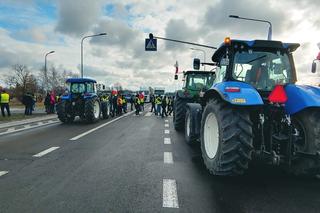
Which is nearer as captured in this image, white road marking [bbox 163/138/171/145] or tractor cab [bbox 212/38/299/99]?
tractor cab [bbox 212/38/299/99]

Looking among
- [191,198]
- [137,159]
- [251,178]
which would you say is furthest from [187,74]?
[191,198]

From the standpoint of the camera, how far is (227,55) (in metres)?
6.56

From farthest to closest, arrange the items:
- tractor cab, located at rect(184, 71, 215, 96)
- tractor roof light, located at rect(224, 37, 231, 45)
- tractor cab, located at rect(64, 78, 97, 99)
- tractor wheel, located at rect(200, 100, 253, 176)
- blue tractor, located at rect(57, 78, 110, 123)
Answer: tractor cab, located at rect(64, 78, 97, 99) < blue tractor, located at rect(57, 78, 110, 123) < tractor cab, located at rect(184, 71, 215, 96) < tractor roof light, located at rect(224, 37, 231, 45) < tractor wheel, located at rect(200, 100, 253, 176)

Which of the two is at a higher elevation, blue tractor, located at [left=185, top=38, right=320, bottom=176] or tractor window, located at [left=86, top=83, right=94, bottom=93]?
tractor window, located at [left=86, top=83, right=94, bottom=93]

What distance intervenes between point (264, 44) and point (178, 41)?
15836 mm

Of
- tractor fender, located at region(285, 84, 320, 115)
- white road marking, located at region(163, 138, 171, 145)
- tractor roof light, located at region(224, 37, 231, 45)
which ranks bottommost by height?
white road marking, located at region(163, 138, 171, 145)

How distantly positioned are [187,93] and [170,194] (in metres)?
9.06

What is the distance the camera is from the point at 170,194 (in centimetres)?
482

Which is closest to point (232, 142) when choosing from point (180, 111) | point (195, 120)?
point (195, 120)

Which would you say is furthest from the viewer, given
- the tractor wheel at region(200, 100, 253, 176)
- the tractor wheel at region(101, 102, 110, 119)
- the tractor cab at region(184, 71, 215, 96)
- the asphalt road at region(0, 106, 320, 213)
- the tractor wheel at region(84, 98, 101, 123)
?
the tractor wheel at region(101, 102, 110, 119)

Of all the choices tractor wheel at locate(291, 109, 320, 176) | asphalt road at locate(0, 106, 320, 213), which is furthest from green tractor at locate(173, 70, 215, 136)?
tractor wheel at locate(291, 109, 320, 176)

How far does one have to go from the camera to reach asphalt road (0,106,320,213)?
4.34 meters

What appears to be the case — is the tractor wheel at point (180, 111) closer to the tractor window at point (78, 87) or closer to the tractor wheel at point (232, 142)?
the tractor window at point (78, 87)

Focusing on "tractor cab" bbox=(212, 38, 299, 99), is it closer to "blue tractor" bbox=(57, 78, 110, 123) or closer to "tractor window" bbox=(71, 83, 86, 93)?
"blue tractor" bbox=(57, 78, 110, 123)
